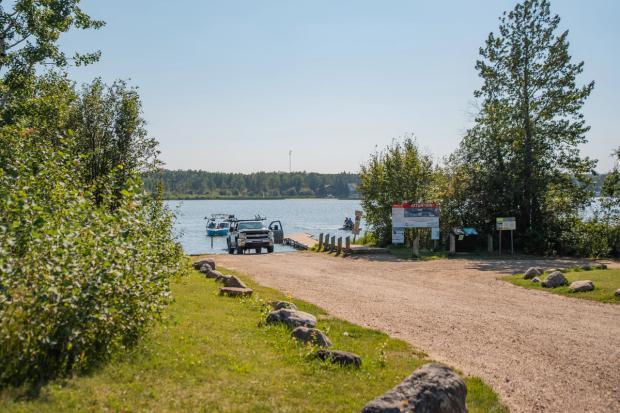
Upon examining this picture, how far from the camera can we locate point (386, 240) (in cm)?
3391

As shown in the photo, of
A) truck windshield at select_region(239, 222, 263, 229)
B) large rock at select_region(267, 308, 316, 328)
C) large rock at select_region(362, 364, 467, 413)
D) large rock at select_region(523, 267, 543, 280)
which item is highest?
truck windshield at select_region(239, 222, 263, 229)

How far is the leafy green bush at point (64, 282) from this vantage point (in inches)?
233

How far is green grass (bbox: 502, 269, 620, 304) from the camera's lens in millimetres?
14852

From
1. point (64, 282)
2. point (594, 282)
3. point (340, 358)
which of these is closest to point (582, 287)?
point (594, 282)

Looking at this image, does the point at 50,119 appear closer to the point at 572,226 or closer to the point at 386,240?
the point at 386,240

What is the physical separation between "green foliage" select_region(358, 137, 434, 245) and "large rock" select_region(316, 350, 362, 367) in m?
25.9

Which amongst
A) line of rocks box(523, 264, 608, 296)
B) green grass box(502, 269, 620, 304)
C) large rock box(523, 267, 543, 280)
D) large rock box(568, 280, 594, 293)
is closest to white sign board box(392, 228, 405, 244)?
green grass box(502, 269, 620, 304)

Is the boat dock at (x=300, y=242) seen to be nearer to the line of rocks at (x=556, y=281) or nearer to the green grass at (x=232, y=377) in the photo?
the line of rocks at (x=556, y=281)

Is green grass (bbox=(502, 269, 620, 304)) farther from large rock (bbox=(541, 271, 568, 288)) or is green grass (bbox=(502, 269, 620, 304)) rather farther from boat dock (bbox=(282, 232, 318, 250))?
boat dock (bbox=(282, 232, 318, 250))

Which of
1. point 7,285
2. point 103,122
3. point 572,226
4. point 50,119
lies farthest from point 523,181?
point 7,285

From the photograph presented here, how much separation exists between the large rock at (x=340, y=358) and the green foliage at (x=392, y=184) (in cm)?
2593

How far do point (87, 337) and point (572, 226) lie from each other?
29304 millimetres

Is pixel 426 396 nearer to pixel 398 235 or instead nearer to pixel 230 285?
pixel 230 285

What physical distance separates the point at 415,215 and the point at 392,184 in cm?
444
